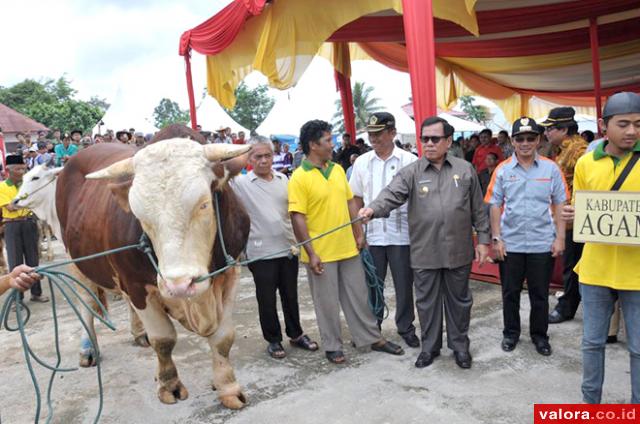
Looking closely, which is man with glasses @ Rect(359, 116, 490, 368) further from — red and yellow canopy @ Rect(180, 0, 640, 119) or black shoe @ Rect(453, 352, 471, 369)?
red and yellow canopy @ Rect(180, 0, 640, 119)

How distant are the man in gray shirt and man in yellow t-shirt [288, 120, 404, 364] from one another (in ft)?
0.68

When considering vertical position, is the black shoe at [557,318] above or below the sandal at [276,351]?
below

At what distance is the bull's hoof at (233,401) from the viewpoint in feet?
10.1

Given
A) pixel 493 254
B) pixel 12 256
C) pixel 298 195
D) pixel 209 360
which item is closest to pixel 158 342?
pixel 209 360

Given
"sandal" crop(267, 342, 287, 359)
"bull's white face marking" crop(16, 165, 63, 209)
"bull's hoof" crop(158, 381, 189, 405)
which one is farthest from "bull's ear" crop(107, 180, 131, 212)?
"bull's white face marking" crop(16, 165, 63, 209)

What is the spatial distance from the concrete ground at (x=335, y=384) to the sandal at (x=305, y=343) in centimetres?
6

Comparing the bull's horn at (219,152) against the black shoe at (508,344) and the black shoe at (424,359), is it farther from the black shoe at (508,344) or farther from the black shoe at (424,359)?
the black shoe at (508,344)

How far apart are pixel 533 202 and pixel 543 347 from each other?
3.35 feet

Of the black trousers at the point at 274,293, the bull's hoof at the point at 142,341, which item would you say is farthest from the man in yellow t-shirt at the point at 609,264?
the bull's hoof at the point at 142,341

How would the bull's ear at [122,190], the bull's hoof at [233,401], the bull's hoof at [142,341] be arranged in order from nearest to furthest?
the bull's ear at [122,190] → the bull's hoof at [233,401] → the bull's hoof at [142,341]

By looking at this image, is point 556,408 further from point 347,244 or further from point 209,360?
point 209,360

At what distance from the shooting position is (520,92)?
44.7ft

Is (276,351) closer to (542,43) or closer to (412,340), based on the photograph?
(412,340)

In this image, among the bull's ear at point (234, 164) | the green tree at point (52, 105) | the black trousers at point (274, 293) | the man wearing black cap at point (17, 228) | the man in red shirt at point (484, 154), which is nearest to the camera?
the bull's ear at point (234, 164)
